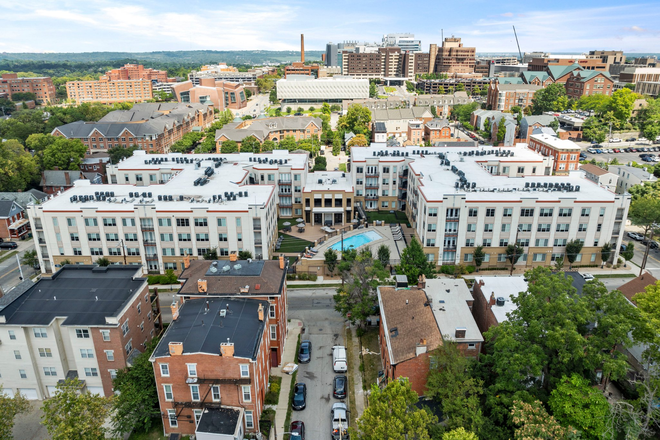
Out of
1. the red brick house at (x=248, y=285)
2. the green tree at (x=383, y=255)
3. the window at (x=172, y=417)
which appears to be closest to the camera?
the window at (x=172, y=417)

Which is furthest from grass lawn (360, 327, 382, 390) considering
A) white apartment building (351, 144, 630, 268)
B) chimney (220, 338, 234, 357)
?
white apartment building (351, 144, 630, 268)

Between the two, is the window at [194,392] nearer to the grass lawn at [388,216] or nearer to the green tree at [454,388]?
the green tree at [454,388]

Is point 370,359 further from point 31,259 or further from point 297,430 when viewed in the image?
point 31,259

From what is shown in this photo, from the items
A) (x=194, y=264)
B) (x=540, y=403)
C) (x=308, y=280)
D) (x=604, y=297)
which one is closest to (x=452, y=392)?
(x=540, y=403)

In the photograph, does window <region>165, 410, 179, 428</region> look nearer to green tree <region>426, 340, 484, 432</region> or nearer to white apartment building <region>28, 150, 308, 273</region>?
green tree <region>426, 340, 484, 432</region>

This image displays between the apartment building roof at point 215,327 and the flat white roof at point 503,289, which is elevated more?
the apartment building roof at point 215,327

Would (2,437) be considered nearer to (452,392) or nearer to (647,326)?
(452,392)

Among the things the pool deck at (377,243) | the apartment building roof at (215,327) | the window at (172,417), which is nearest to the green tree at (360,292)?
the apartment building roof at (215,327)
